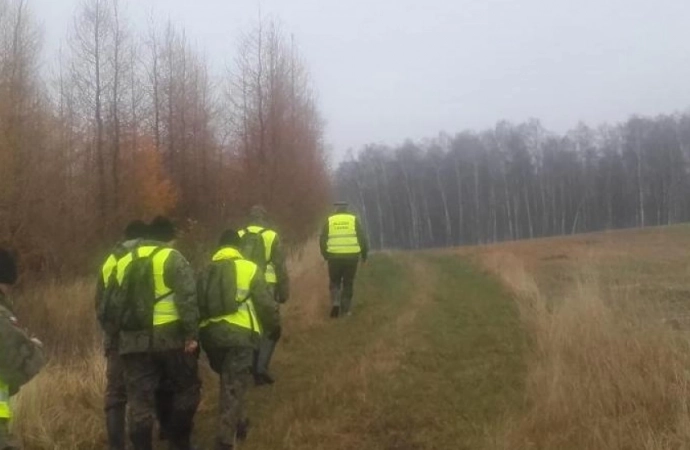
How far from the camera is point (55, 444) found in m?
6.86

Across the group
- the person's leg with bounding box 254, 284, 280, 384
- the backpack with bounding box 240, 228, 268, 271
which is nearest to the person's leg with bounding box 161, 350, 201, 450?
the person's leg with bounding box 254, 284, 280, 384

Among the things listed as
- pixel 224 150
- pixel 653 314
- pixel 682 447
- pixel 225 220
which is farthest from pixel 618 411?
pixel 224 150

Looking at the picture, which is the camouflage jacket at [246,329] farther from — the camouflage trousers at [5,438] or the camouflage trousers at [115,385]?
the camouflage trousers at [5,438]

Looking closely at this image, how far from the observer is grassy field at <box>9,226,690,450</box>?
21.7 ft

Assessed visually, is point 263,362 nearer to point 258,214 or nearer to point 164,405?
point 258,214

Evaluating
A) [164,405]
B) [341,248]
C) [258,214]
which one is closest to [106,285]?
[164,405]

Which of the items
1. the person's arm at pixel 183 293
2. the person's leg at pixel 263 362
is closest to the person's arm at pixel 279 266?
the person's leg at pixel 263 362

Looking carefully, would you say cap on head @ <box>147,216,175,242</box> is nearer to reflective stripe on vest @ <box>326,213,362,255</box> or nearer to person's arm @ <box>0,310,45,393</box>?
person's arm @ <box>0,310,45,393</box>

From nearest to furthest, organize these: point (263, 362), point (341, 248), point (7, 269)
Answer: point (7, 269), point (263, 362), point (341, 248)

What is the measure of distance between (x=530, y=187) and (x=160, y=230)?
8384 centimetres

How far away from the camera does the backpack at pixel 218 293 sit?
667 centimetres

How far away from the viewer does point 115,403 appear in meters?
6.84

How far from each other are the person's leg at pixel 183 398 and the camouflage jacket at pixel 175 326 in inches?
8.0

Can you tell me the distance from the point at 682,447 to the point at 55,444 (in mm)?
4827
